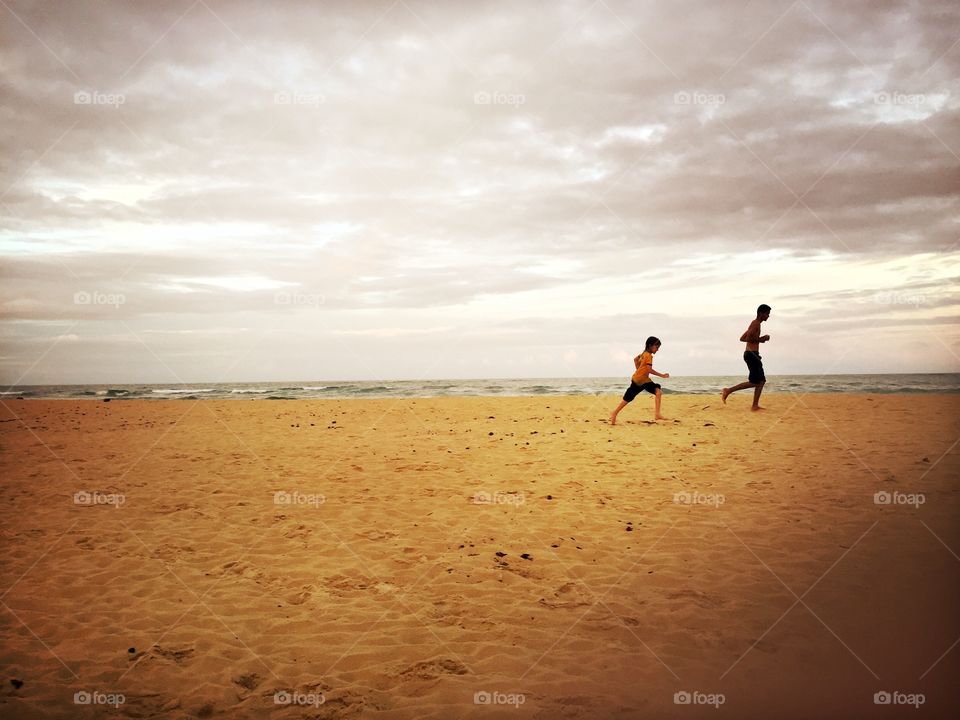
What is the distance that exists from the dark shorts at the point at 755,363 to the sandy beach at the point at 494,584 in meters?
3.89

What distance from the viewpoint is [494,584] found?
569 centimetres

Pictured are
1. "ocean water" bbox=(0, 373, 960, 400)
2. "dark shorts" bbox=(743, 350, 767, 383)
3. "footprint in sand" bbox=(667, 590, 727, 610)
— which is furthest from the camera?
"ocean water" bbox=(0, 373, 960, 400)

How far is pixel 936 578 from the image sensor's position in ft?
17.6

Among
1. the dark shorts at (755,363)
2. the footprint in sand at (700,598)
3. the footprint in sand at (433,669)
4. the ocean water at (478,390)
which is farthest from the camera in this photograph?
the ocean water at (478,390)

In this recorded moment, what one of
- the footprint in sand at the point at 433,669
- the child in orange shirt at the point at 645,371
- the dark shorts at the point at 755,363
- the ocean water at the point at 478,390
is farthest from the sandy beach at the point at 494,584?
the ocean water at the point at 478,390

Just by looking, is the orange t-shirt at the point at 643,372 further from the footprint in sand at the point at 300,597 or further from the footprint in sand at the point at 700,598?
the footprint in sand at the point at 300,597

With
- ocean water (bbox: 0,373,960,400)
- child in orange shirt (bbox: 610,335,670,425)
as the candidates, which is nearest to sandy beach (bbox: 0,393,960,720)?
child in orange shirt (bbox: 610,335,670,425)

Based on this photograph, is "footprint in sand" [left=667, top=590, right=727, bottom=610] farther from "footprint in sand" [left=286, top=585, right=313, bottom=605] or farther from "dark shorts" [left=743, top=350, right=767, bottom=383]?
"dark shorts" [left=743, top=350, right=767, bottom=383]

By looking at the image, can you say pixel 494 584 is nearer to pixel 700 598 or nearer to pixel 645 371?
pixel 700 598

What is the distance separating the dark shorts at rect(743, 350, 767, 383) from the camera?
49.7 feet

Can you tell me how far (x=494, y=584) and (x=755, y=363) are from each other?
12.3 meters

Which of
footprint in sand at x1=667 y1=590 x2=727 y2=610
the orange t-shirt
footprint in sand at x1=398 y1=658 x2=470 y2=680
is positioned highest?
the orange t-shirt

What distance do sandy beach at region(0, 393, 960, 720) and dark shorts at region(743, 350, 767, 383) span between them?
3.89 meters

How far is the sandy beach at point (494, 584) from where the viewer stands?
13.3 ft
